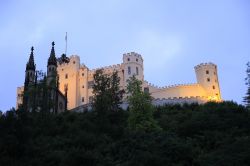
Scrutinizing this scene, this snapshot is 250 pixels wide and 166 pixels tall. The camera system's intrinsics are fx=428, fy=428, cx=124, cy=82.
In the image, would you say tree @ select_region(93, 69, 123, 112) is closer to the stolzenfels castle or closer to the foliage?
the foliage

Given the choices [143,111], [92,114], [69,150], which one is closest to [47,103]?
[92,114]

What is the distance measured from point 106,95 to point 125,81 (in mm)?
33410

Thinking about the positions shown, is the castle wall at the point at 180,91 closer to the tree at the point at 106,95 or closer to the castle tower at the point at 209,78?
the castle tower at the point at 209,78

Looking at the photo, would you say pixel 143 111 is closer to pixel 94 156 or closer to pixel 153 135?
pixel 153 135

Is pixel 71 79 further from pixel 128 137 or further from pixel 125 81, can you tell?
pixel 128 137

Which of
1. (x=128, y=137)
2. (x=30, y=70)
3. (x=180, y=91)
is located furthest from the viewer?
(x=180, y=91)

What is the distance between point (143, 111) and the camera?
1759 inches

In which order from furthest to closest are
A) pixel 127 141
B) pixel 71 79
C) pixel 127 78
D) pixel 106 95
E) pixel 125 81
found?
pixel 71 79 < pixel 127 78 < pixel 125 81 < pixel 106 95 < pixel 127 141

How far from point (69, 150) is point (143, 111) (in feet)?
37.3

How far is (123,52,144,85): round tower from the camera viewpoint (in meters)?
85.9

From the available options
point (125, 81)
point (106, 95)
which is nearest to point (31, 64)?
point (125, 81)

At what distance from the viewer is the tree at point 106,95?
4978 cm

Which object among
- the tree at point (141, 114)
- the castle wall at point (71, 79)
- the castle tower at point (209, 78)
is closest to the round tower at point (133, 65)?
the castle wall at point (71, 79)

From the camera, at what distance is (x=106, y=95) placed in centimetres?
5141
